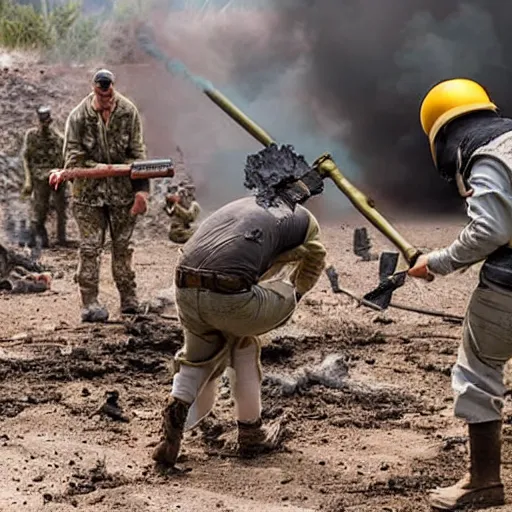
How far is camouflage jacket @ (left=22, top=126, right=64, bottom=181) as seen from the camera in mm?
13516

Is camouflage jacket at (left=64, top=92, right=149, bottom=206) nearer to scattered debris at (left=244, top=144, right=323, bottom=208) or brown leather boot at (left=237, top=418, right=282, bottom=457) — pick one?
scattered debris at (left=244, top=144, right=323, bottom=208)

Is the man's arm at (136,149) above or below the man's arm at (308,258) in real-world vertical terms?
above

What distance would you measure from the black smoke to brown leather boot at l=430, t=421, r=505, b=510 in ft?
37.2

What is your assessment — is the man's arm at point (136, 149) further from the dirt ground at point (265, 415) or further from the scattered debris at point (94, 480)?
the scattered debris at point (94, 480)

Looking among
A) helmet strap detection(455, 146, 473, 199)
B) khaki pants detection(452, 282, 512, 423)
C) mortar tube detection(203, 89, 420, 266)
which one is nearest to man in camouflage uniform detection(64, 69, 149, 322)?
mortar tube detection(203, 89, 420, 266)

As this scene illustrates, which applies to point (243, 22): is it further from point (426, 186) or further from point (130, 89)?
point (426, 186)

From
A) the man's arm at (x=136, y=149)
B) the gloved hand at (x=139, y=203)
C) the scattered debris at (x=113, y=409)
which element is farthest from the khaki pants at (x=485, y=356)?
the man's arm at (x=136, y=149)

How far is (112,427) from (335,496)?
5.33 feet

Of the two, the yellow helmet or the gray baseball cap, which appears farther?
the gray baseball cap

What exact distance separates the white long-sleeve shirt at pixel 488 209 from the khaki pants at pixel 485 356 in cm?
26

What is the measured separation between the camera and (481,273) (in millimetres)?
4652

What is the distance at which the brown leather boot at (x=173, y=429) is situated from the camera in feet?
17.3

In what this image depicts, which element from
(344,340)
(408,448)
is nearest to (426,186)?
(344,340)

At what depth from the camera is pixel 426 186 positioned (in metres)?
16.1
